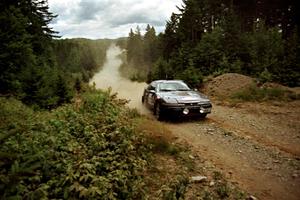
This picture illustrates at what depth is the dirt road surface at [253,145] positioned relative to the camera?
6.51 metres

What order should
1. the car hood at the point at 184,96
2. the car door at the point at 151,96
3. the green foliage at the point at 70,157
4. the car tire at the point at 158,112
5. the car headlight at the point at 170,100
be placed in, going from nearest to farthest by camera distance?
1. the green foliage at the point at 70,157
2. the car headlight at the point at 170,100
3. the car hood at the point at 184,96
4. the car tire at the point at 158,112
5. the car door at the point at 151,96

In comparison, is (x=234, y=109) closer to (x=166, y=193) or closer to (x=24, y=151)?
(x=166, y=193)

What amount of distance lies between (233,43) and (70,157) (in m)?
26.9

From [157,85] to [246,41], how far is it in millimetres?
18500

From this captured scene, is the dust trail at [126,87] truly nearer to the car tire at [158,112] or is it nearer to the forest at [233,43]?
the car tire at [158,112]

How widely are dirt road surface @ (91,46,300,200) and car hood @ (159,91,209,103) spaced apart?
34.1 inches

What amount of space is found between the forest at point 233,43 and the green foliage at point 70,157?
1587cm

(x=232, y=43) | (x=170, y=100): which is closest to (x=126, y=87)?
(x=232, y=43)

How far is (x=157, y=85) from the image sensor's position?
45.3 ft

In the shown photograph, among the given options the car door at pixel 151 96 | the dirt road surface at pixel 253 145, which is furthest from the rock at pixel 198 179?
the car door at pixel 151 96

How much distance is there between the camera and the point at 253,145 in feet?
29.2

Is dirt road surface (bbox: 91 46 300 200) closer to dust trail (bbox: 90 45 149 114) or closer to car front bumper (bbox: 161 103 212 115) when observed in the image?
car front bumper (bbox: 161 103 212 115)

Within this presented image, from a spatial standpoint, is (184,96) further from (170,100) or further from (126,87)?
(126,87)

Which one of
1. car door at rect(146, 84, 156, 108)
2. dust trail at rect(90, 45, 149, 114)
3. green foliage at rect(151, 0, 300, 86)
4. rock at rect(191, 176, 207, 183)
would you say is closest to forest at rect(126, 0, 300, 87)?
green foliage at rect(151, 0, 300, 86)
